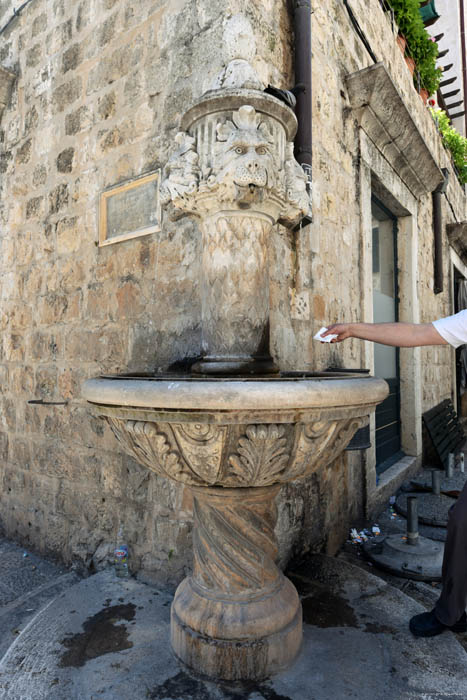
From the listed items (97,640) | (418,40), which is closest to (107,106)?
(97,640)

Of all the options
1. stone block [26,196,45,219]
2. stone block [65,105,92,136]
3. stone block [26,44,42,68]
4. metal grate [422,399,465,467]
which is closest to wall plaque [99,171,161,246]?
stone block [65,105,92,136]

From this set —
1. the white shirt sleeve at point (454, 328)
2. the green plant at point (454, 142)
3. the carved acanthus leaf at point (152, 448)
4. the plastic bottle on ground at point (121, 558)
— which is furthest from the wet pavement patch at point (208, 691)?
the green plant at point (454, 142)

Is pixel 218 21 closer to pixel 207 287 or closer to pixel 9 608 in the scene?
pixel 207 287

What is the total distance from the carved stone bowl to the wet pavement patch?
31 mm

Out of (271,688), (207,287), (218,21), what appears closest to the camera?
(271,688)

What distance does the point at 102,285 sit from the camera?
8.64 ft

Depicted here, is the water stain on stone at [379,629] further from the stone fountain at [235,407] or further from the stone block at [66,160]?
the stone block at [66,160]

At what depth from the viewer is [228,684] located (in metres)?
1.40

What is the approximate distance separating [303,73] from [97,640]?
9.31ft

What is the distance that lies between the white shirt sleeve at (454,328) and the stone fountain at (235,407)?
42 cm

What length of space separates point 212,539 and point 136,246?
1.61m

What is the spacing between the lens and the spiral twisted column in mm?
1426

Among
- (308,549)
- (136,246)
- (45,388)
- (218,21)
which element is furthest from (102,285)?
(308,549)

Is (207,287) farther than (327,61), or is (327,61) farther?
(327,61)
